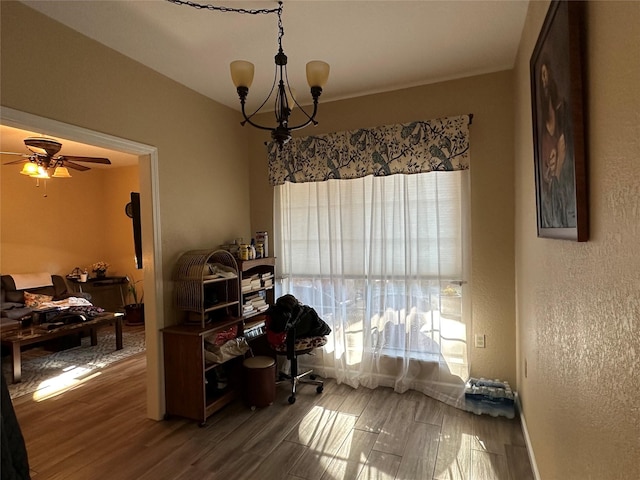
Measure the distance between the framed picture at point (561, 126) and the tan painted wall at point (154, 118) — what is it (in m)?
2.58

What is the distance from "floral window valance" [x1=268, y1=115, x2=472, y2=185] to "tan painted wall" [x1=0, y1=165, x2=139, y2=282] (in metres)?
4.12

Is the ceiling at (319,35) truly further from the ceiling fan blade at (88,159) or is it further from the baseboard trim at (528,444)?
the baseboard trim at (528,444)

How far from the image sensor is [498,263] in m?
2.89

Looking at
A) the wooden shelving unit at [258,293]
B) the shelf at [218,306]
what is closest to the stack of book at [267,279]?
the wooden shelving unit at [258,293]

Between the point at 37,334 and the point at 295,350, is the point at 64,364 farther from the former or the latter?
the point at 295,350

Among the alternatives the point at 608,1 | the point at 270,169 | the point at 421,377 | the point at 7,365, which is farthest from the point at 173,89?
the point at 7,365

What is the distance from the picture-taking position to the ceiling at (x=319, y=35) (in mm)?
2039

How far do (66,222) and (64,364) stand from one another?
115 inches

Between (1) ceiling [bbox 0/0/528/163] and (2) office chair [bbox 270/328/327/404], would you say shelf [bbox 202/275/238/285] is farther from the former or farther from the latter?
(1) ceiling [bbox 0/0/528/163]

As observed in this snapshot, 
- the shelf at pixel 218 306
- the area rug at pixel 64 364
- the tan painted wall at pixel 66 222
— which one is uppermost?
the tan painted wall at pixel 66 222

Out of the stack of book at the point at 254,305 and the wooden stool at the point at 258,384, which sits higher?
the stack of book at the point at 254,305

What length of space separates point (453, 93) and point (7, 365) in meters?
5.48

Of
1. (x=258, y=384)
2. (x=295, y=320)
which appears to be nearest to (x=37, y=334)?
(x=258, y=384)

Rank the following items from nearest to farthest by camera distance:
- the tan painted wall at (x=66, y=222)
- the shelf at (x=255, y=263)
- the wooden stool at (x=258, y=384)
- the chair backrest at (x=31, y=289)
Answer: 1. the wooden stool at (x=258, y=384)
2. the shelf at (x=255, y=263)
3. the chair backrest at (x=31, y=289)
4. the tan painted wall at (x=66, y=222)
